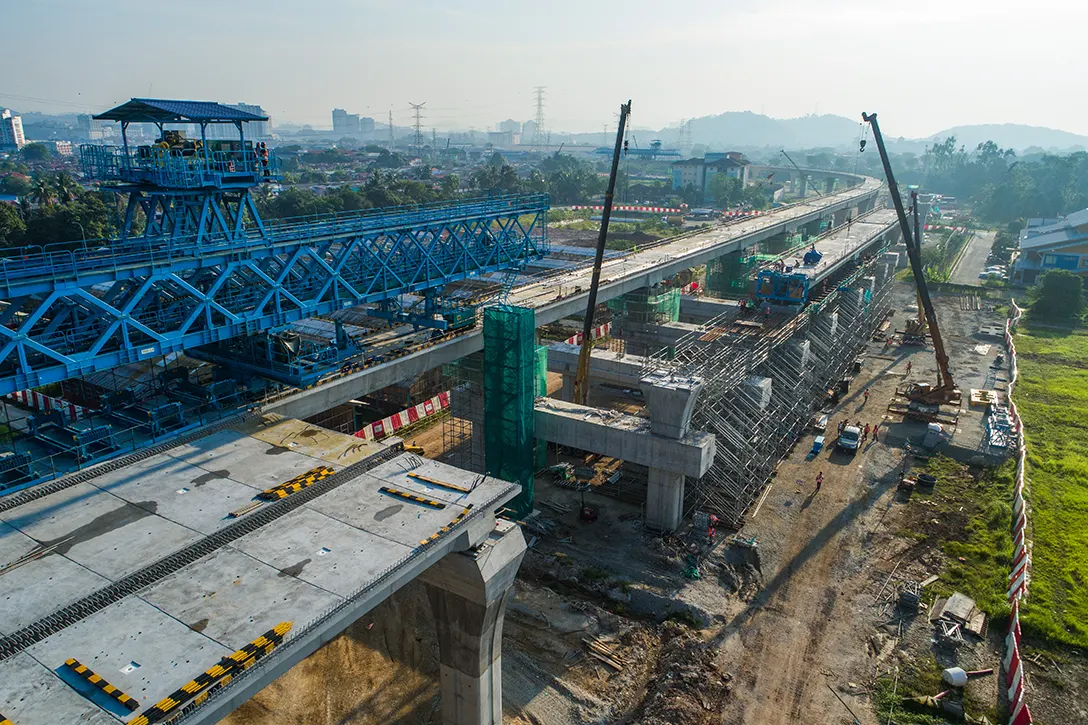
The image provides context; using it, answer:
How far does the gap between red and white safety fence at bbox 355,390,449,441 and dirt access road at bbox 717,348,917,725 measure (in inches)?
869

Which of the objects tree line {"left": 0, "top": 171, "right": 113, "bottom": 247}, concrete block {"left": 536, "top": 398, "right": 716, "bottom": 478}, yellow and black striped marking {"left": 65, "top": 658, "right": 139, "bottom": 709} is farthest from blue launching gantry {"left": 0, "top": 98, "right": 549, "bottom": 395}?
tree line {"left": 0, "top": 171, "right": 113, "bottom": 247}

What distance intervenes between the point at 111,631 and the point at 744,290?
70.1 metres

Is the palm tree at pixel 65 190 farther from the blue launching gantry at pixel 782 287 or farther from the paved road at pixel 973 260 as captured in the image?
the paved road at pixel 973 260

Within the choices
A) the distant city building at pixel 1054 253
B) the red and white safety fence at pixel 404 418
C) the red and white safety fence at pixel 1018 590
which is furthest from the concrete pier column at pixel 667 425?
the distant city building at pixel 1054 253

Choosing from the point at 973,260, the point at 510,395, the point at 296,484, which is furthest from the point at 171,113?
the point at 973,260

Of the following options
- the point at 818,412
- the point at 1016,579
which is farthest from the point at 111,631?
the point at 818,412

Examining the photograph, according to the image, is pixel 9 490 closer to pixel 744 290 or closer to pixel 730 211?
pixel 744 290

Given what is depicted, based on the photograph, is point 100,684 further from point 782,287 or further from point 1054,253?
point 1054,253

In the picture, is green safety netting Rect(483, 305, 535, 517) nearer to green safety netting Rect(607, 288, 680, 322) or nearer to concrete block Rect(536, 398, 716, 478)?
concrete block Rect(536, 398, 716, 478)

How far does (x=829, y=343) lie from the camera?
59375mm

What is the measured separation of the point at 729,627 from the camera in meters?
28.8

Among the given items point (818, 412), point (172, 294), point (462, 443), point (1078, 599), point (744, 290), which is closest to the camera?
point (172, 294)

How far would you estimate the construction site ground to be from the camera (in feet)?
81.3

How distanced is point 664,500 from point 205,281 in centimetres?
2389
